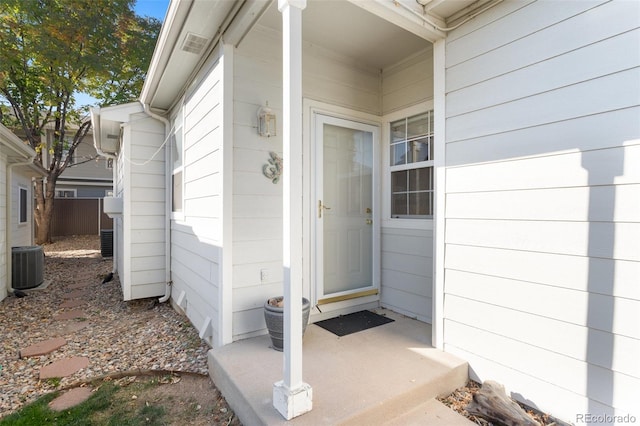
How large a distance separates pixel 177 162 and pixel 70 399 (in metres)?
2.79

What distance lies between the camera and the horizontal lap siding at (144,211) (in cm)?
450

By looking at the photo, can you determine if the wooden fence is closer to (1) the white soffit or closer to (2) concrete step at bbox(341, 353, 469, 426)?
(1) the white soffit

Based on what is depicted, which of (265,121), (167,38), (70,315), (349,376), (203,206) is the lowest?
(70,315)

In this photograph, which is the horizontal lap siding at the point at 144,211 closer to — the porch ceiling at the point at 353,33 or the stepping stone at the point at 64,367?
the stepping stone at the point at 64,367

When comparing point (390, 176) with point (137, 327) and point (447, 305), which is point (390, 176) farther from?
point (137, 327)

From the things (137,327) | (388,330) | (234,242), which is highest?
(234,242)

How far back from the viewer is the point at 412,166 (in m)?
3.41

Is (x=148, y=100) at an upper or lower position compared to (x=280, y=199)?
upper

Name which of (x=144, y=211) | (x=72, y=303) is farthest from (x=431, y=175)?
(x=72, y=303)

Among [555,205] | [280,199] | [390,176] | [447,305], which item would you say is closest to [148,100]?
[280,199]

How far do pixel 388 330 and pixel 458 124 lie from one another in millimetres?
1877

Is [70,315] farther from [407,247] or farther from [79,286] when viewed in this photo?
[407,247]

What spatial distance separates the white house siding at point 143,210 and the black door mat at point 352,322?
9.28ft

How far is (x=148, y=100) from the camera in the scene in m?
Result: 4.28
